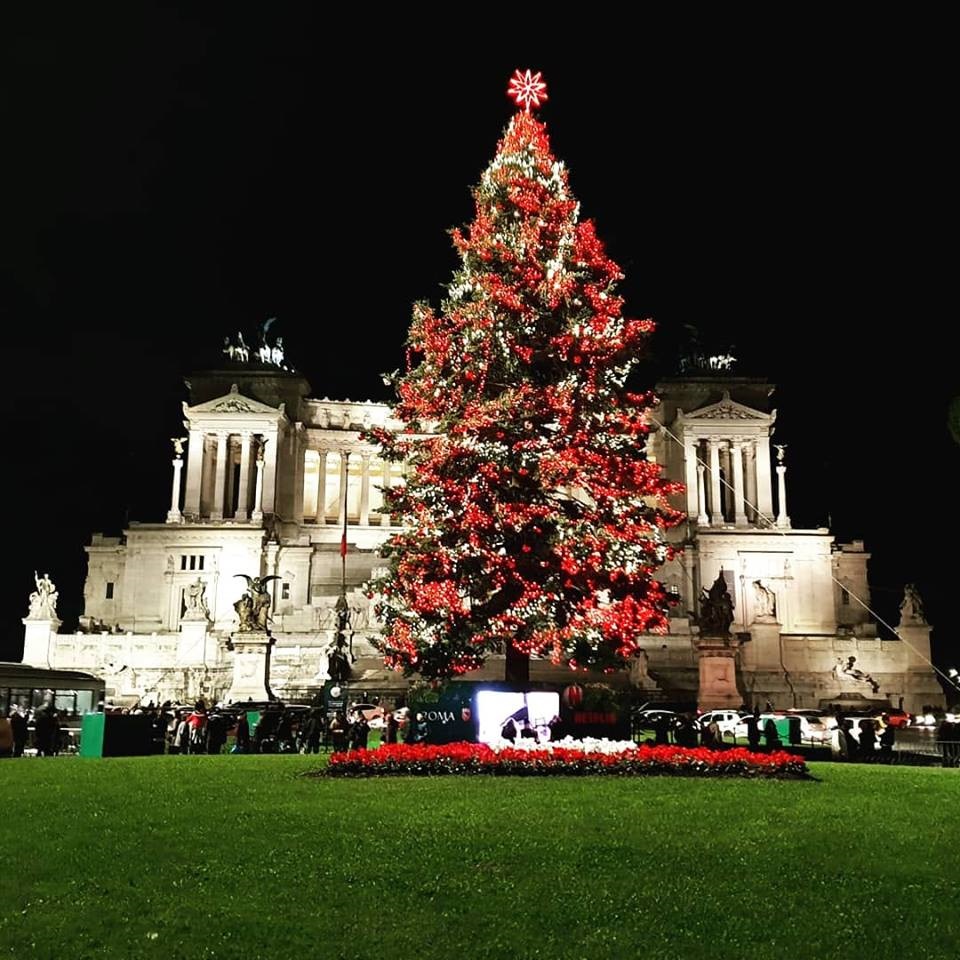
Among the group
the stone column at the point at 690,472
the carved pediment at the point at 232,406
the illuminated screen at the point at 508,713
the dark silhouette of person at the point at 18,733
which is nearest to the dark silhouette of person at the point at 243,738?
the dark silhouette of person at the point at 18,733

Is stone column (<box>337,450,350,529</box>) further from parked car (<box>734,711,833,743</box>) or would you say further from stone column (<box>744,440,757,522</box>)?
parked car (<box>734,711,833,743</box>)

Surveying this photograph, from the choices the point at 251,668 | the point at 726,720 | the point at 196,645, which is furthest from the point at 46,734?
the point at 196,645

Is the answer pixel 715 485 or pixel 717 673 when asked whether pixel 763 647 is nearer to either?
pixel 717 673

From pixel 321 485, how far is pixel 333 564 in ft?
43.0

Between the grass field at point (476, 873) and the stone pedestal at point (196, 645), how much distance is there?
1700 inches

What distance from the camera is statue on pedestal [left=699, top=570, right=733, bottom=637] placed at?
4694 centimetres

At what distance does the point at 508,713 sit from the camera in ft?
87.7

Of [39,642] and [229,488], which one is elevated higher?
[229,488]

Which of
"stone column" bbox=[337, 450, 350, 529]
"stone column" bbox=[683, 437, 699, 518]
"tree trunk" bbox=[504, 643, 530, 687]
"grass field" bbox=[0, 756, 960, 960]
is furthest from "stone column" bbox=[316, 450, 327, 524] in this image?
"grass field" bbox=[0, 756, 960, 960]

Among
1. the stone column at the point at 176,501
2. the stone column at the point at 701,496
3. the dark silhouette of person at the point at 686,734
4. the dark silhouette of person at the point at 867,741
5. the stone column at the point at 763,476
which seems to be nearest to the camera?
the dark silhouette of person at the point at 867,741

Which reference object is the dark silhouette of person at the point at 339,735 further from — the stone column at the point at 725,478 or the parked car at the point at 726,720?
the stone column at the point at 725,478

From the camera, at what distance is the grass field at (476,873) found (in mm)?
10055

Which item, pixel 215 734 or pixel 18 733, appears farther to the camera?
pixel 215 734

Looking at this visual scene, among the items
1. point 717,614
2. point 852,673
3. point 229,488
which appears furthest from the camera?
point 229,488
